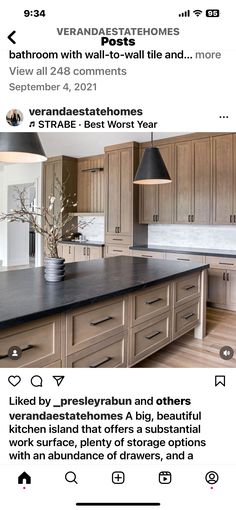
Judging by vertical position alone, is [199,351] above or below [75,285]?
below

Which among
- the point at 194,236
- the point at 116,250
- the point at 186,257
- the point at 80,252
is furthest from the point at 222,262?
the point at 80,252

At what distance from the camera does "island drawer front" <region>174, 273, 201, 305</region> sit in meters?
2.58

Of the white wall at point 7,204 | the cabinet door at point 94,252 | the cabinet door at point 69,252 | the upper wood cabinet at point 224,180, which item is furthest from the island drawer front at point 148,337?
the white wall at point 7,204

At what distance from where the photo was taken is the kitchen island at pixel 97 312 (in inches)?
55.0

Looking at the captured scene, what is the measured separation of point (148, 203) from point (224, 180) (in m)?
1.22

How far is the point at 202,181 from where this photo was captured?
15.2 feet

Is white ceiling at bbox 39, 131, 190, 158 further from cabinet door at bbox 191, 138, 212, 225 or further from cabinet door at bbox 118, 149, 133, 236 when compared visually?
cabinet door at bbox 191, 138, 212, 225

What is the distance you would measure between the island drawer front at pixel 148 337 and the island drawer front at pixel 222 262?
75.0 inches

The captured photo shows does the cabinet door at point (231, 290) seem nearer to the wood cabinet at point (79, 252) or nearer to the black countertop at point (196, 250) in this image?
the black countertop at point (196, 250)
